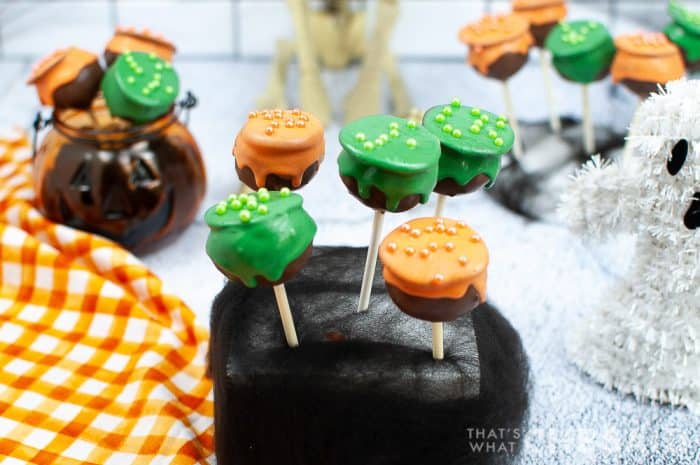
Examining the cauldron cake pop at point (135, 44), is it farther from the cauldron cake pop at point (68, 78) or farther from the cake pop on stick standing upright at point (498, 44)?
the cake pop on stick standing upright at point (498, 44)

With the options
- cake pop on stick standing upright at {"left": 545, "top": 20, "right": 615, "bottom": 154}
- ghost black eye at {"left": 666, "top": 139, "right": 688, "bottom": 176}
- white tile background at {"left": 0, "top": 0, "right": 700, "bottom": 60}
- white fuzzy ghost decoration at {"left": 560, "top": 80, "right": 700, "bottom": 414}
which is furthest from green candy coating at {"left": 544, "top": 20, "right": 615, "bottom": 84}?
white tile background at {"left": 0, "top": 0, "right": 700, "bottom": 60}

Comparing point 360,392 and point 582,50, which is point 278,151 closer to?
point 360,392

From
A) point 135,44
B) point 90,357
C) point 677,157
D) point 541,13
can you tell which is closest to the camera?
point 677,157

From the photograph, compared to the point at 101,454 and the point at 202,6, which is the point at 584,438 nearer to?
the point at 101,454

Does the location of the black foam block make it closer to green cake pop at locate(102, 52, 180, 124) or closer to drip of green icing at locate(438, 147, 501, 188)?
drip of green icing at locate(438, 147, 501, 188)

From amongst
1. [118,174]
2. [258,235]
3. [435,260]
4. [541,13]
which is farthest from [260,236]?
[541,13]

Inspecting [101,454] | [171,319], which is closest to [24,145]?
[171,319]
